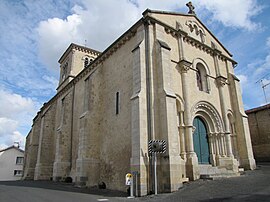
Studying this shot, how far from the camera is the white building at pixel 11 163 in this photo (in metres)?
39.8

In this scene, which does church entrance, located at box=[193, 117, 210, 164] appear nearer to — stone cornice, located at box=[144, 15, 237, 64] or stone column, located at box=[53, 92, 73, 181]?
stone cornice, located at box=[144, 15, 237, 64]

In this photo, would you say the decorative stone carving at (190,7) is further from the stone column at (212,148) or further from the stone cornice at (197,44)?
the stone column at (212,148)

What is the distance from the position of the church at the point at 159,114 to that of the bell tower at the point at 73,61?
10.5 m

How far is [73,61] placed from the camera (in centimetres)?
2969

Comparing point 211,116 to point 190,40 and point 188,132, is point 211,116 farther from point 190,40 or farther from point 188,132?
point 190,40

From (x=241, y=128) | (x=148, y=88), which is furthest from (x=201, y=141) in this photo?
(x=148, y=88)

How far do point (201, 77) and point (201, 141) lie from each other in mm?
4745

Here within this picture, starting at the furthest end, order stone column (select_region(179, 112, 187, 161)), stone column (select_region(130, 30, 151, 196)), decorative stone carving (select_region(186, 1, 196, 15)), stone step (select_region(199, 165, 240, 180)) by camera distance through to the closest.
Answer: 1. decorative stone carving (select_region(186, 1, 196, 15))
2. stone column (select_region(179, 112, 187, 161))
3. stone step (select_region(199, 165, 240, 180))
4. stone column (select_region(130, 30, 151, 196))

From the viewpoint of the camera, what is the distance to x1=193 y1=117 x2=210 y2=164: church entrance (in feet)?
44.5

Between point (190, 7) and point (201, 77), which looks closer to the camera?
point (201, 77)

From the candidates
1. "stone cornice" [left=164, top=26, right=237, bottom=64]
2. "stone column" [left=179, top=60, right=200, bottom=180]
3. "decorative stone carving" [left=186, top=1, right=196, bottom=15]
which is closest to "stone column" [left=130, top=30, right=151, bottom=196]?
"stone column" [left=179, top=60, right=200, bottom=180]

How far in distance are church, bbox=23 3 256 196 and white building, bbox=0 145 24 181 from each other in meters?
28.4

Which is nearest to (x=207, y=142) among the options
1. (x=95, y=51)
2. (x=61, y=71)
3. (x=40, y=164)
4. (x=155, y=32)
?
(x=155, y=32)

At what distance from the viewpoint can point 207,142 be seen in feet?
47.4
